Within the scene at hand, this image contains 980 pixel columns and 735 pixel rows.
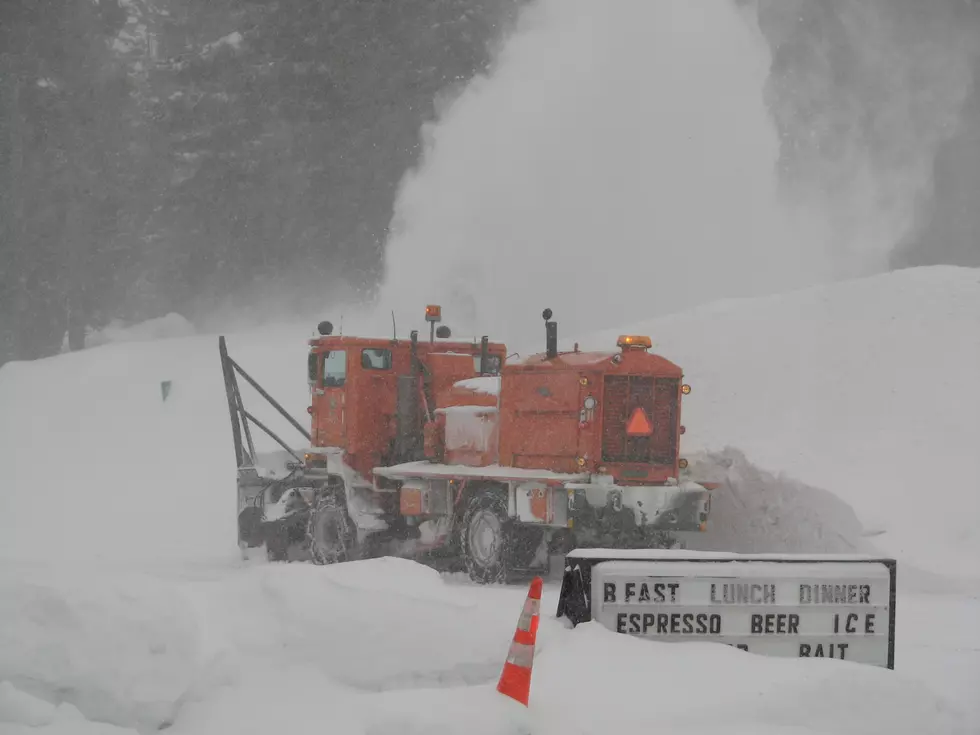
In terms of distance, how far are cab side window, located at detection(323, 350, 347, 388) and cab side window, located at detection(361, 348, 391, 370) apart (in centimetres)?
23

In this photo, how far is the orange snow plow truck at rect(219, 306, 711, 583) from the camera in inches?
505

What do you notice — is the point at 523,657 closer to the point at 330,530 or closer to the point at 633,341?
the point at 633,341

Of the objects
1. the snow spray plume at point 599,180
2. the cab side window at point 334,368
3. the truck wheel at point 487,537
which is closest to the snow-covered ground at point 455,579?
the truck wheel at point 487,537

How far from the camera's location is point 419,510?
13898 millimetres

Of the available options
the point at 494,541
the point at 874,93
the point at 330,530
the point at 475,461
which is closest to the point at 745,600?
the point at 494,541

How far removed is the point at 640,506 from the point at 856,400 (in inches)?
262

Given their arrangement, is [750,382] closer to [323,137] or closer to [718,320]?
[718,320]

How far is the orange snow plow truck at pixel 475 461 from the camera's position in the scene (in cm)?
1284

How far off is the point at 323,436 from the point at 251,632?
29.6 feet

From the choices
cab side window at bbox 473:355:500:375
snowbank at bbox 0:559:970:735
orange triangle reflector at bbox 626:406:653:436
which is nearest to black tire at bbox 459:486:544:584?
orange triangle reflector at bbox 626:406:653:436

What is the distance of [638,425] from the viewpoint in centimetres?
1296

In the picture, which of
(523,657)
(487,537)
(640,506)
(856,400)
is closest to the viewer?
(523,657)

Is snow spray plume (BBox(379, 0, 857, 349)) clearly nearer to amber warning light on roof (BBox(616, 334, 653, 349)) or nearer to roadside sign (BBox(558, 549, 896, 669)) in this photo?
amber warning light on roof (BBox(616, 334, 653, 349))

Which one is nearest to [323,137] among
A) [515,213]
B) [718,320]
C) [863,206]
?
[515,213]
